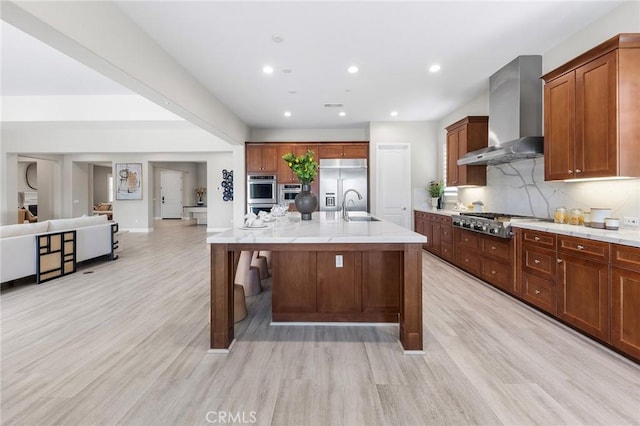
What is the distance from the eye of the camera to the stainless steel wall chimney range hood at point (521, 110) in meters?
3.38

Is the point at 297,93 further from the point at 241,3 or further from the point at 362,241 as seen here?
the point at 362,241

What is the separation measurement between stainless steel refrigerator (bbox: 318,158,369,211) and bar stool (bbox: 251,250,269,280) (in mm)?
2735

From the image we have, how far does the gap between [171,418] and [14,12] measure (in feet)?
8.26

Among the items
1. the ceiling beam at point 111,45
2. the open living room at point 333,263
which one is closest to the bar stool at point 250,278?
the open living room at point 333,263

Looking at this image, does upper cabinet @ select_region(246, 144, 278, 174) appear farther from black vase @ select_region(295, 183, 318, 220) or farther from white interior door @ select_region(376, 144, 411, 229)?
black vase @ select_region(295, 183, 318, 220)

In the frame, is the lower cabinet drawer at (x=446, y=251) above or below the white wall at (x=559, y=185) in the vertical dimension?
below

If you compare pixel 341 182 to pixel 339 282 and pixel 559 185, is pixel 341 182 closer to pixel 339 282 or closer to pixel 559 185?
pixel 559 185

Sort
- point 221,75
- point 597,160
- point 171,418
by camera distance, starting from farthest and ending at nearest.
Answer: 1. point 221,75
2. point 597,160
3. point 171,418

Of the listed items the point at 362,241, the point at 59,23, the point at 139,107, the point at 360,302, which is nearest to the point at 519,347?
the point at 360,302

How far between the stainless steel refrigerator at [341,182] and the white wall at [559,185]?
2.31 metres

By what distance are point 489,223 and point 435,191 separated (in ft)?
9.16

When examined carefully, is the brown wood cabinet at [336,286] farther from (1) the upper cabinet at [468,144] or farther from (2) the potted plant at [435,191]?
(2) the potted plant at [435,191]

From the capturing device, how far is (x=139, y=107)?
566 centimetres

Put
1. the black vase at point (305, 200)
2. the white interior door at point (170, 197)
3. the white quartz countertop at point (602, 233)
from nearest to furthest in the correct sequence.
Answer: the white quartz countertop at point (602, 233) → the black vase at point (305, 200) → the white interior door at point (170, 197)
